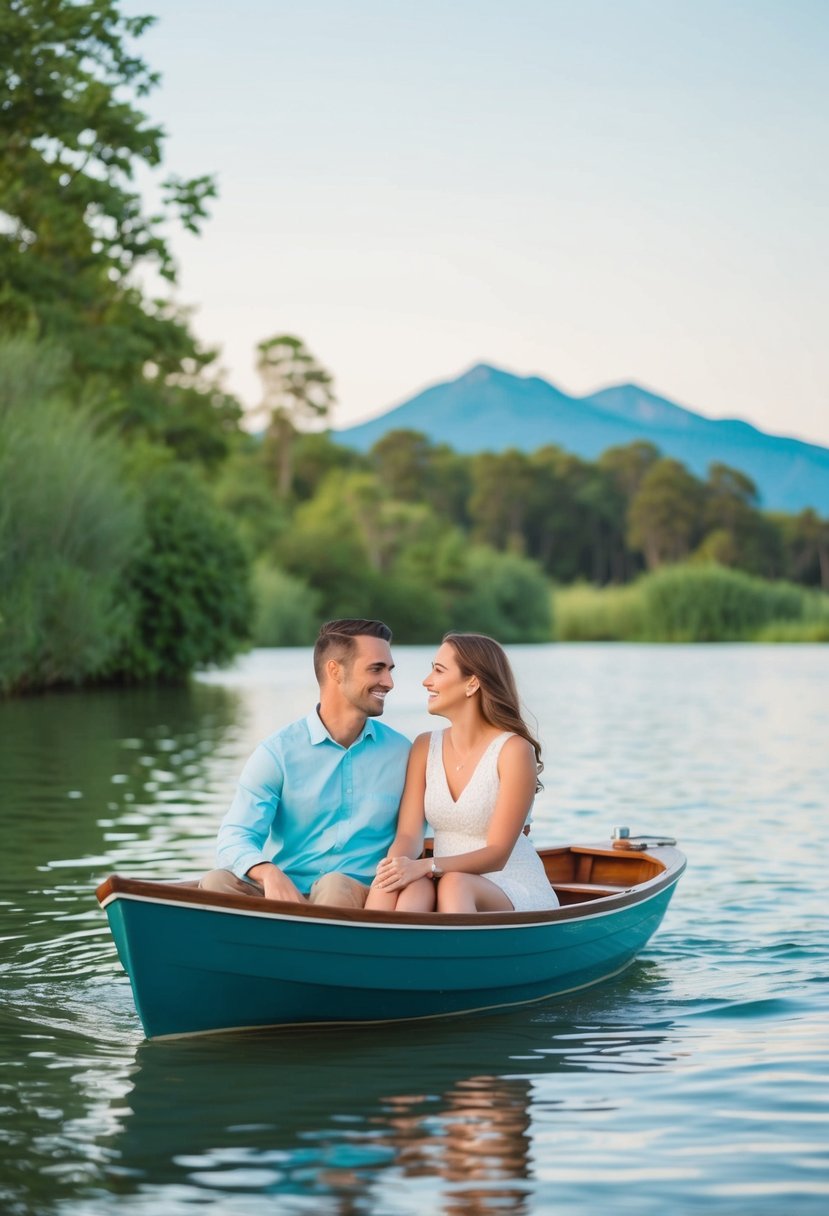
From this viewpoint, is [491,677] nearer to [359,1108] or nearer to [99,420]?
[359,1108]

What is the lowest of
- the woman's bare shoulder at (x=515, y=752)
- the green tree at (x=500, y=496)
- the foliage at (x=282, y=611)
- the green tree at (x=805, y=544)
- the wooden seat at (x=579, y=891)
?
the wooden seat at (x=579, y=891)

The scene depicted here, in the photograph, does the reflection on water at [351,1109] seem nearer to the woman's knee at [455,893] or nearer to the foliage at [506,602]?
the woman's knee at [455,893]

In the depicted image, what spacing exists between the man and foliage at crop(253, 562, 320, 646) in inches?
1854

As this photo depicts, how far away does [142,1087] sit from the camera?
5.96 m

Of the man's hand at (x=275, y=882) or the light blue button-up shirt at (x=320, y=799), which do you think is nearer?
the man's hand at (x=275, y=882)

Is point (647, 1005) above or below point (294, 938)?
below

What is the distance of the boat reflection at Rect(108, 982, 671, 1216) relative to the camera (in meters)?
4.90

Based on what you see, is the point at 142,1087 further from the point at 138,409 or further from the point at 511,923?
the point at 138,409

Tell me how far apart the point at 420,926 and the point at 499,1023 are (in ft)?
3.03

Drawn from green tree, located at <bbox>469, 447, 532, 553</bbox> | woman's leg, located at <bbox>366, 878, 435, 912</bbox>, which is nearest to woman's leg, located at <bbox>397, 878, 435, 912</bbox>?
woman's leg, located at <bbox>366, 878, 435, 912</bbox>

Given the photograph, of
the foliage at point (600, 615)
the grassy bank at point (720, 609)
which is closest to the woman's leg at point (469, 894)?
the grassy bank at point (720, 609)

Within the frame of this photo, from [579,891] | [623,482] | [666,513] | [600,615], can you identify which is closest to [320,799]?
[579,891]

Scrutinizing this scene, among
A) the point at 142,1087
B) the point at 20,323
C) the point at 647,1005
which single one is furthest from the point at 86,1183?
the point at 20,323

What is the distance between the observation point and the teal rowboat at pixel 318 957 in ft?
19.9
